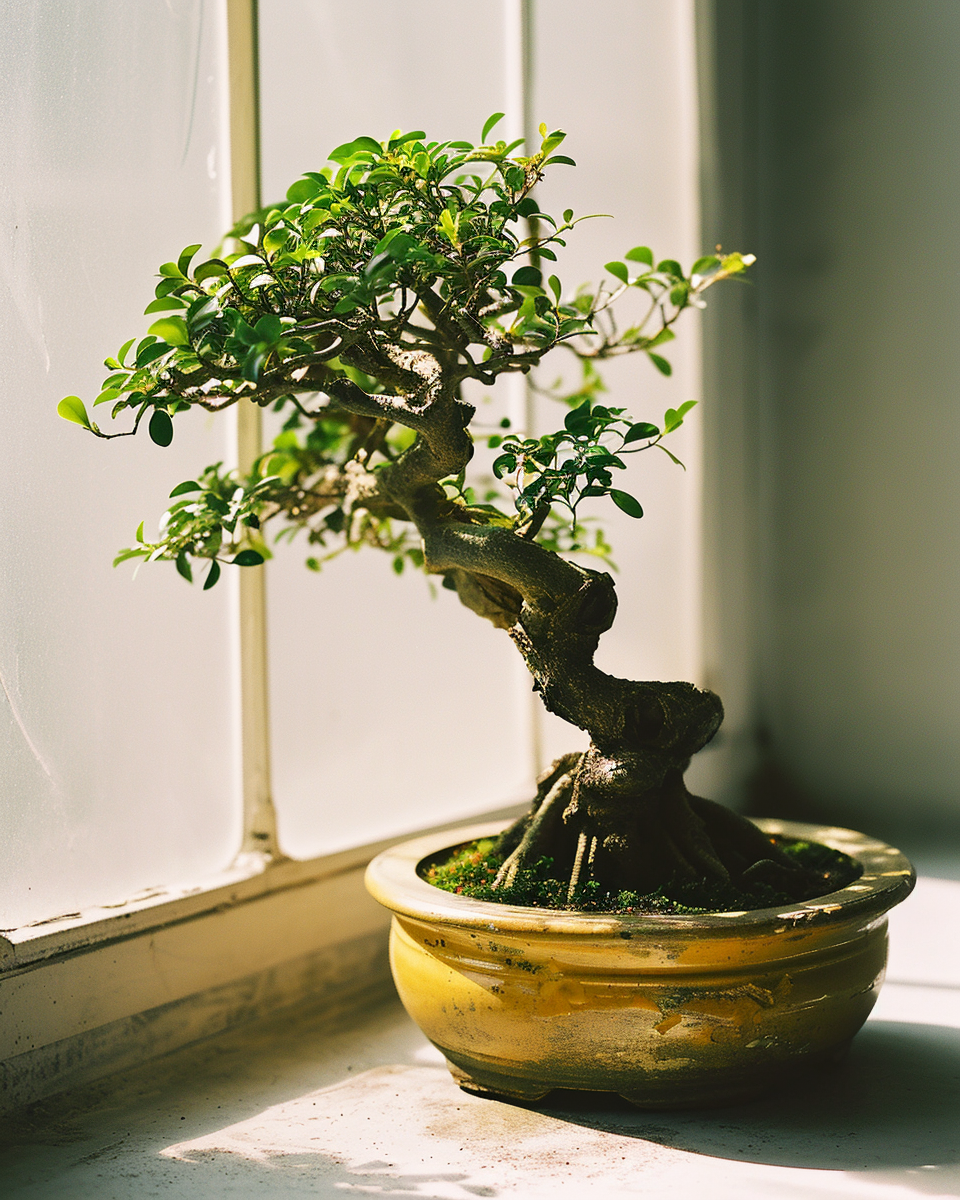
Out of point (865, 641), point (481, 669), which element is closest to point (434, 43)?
point (481, 669)

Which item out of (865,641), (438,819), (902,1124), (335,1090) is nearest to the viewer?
(902,1124)

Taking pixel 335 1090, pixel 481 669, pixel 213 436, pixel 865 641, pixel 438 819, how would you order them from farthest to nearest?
1. pixel 865 641
2. pixel 481 669
3. pixel 438 819
4. pixel 213 436
5. pixel 335 1090

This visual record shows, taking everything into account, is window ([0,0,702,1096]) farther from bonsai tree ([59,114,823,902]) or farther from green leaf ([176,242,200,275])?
green leaf ([176,242,200,275])

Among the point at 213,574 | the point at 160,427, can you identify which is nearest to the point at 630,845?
the point at 213,574

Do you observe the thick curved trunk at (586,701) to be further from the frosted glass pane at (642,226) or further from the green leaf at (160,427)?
the frosted glass pane at (642,226)

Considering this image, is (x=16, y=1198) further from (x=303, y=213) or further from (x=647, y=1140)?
(x=303, y=213)

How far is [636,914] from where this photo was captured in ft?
3.59

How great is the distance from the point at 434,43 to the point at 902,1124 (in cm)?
183

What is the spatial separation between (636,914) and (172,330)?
0.69 metres

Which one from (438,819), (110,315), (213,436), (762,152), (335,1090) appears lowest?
(335,1090)

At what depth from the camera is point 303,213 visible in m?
1.03

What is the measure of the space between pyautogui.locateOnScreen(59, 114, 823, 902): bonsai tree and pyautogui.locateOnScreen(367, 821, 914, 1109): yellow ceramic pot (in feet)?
0.30

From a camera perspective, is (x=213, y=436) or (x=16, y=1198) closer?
(x=16, y=1198)

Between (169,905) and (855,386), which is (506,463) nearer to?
Result: (169,905)
